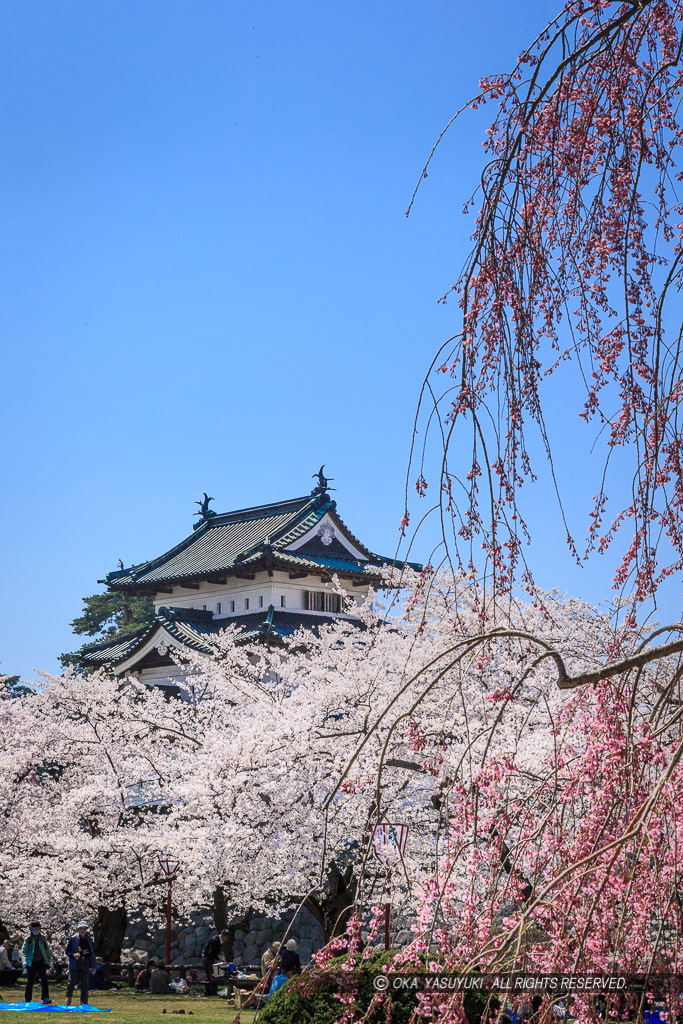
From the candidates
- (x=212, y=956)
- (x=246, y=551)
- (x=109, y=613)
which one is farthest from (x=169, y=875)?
(x=109, y=613)

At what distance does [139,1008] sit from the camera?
1389 cm

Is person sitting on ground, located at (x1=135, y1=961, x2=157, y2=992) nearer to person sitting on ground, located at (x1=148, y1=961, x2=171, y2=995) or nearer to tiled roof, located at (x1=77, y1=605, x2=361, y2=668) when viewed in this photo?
person sitting on ground, located at (x1=148, y1=961, x2=171, y2=995)

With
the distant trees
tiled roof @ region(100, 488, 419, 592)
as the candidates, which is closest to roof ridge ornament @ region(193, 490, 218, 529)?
tiled roof @ region(100, 488, 419, 592)

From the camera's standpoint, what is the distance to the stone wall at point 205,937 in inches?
783

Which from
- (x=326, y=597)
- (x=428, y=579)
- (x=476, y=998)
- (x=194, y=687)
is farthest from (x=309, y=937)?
(x=428, y=579)

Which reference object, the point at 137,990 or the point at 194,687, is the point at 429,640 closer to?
the point at 194,687

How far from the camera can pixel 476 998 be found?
20.5 ft

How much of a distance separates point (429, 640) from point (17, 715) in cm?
1002

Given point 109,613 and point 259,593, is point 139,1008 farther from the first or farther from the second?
point 109,613

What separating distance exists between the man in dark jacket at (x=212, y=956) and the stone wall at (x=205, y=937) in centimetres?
147

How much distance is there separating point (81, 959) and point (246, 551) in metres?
16.3

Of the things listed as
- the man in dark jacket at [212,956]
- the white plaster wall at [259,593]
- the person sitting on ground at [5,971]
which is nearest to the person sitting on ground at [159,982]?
the man in dark jacket at [212,956]

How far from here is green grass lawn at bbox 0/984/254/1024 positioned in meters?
12.0

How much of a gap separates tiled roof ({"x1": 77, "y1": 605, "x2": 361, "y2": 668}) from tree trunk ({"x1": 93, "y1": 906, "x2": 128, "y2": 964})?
7.39 m
